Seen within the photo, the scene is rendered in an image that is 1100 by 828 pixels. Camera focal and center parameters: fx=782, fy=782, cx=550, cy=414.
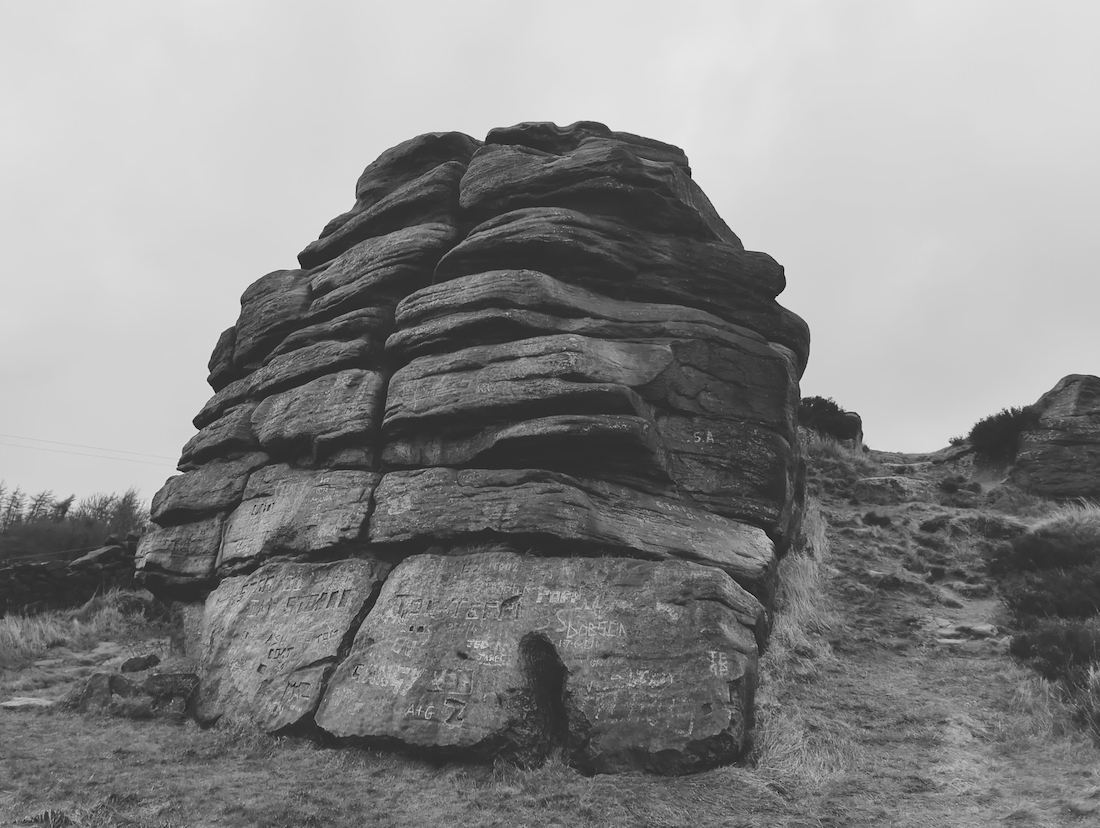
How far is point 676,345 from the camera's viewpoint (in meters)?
14.5

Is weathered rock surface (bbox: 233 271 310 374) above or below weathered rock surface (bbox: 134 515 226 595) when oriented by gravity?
above

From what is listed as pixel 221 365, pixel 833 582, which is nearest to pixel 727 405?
pixel 833 582

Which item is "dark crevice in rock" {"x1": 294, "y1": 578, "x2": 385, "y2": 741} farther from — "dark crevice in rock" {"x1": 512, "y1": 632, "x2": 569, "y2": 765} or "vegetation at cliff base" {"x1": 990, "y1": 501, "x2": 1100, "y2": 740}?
"vegetation at cliff base" {"x1": 990, "y1": 501, "x2": 1100, "y2": 740}

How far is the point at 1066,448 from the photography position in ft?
74.8

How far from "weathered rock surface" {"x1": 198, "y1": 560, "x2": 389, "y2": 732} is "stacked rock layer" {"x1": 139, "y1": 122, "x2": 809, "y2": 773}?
0.16 ft

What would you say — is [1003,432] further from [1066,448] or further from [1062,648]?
[1062,648]

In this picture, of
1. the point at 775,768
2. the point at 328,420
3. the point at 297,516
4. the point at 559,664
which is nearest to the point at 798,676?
the point at 775,768

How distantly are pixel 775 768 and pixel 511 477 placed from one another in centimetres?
581

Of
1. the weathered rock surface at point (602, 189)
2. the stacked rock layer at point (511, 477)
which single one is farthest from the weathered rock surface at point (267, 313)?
the weathered rock surface at point (602, 189)

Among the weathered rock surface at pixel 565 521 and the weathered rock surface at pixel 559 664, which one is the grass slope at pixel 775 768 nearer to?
the weathered rock surface at pixel 559 664

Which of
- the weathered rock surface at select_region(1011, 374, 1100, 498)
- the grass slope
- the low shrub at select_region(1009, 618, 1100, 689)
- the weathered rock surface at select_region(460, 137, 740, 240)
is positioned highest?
the weathered rock surface at select_region(460, 137, 740, 240)

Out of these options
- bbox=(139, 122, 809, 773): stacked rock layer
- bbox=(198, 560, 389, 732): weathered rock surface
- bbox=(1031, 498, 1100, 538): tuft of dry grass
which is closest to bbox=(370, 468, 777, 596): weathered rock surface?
bbox=(139, 122, 809, 773): stacked rock layer

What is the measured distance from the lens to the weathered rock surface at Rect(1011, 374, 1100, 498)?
21969 millimetres

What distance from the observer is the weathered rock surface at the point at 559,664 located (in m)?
9.83
